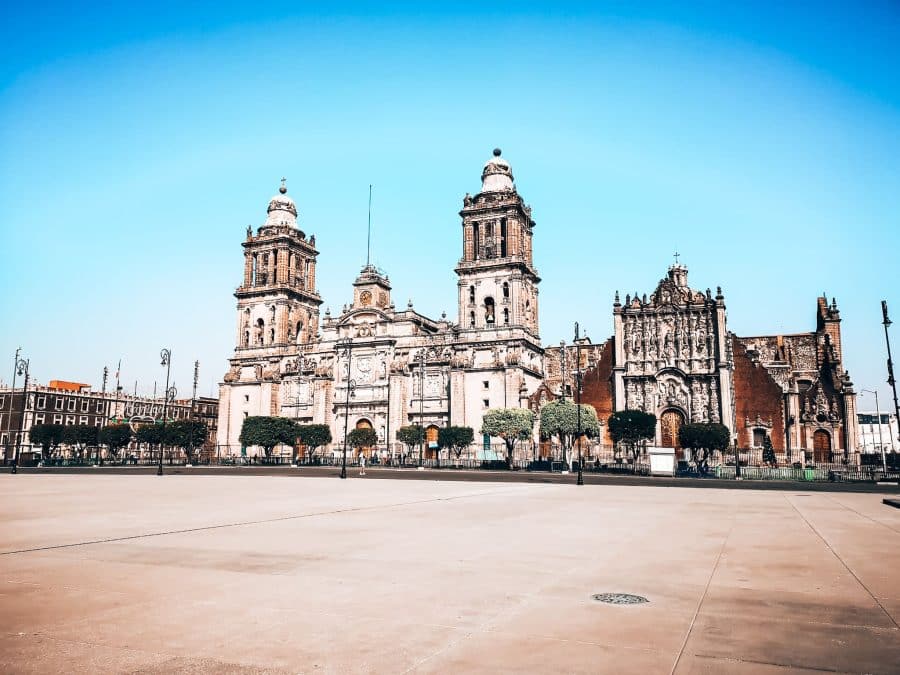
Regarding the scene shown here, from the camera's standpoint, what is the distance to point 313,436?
2921 inches

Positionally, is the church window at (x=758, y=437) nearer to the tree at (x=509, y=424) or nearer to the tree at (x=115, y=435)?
the tree at (x=509, y=424)

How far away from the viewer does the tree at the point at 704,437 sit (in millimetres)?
54906

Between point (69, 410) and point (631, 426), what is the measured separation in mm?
85973

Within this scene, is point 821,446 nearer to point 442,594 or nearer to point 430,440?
point 430,440

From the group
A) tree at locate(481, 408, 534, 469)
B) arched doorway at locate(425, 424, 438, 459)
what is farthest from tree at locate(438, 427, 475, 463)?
arched doorway at locate(425, 424, 438, 459)

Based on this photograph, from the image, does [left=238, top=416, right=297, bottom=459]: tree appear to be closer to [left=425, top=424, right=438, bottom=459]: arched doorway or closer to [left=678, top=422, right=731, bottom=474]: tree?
[left=425, top=424, right=438, bottom=459]: arched doorway

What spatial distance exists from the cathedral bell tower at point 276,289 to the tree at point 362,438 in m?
17.5

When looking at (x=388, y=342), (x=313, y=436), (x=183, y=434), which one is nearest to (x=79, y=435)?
(x=183, y=434)

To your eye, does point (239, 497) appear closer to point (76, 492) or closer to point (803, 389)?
point (76, 492)

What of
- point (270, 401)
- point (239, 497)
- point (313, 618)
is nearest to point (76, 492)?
point (239, 497)

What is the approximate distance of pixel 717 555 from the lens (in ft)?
37.9

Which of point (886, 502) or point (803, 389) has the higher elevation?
point (803, 389)

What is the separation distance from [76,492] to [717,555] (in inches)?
916

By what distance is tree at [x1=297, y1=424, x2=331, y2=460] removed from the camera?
73.9 metres
